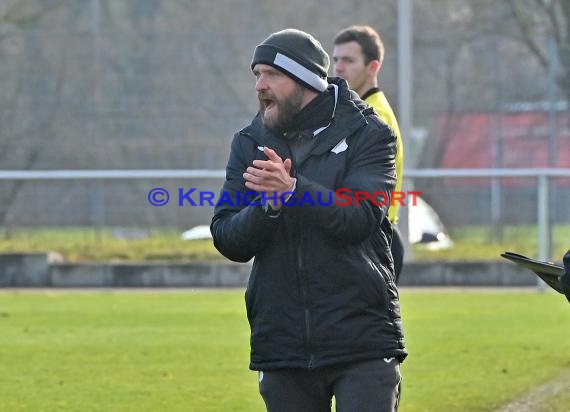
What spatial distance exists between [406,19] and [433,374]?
33.7 feet

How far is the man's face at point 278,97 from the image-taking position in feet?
→ 14.9

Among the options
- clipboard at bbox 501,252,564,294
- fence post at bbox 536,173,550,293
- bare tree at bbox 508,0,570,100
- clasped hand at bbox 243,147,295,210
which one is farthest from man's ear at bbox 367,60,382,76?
bare tree at bbox 508,0,570,100

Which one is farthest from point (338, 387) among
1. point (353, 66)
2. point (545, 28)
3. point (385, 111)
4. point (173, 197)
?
point (545, 28)

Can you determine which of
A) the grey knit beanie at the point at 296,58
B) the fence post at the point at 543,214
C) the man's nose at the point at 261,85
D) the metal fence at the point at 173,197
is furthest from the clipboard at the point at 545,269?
the metal fence at the point at 173,197

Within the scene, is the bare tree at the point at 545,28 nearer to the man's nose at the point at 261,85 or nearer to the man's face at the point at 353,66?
the man's face at the point at 353,66

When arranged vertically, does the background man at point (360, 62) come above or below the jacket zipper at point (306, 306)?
above

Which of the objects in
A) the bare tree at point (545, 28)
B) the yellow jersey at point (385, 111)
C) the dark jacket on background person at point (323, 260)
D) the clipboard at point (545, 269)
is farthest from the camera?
the bare tree at point (545, 28)

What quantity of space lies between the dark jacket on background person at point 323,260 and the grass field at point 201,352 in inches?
132

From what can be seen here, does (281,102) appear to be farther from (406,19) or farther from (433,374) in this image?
(406,19)

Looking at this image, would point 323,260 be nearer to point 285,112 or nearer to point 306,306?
point 306,306

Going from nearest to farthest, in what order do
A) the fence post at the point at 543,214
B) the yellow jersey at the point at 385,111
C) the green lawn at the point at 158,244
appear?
1. the yellow jersey at the point at 385,111
2. the fence post at the point at 543,214
3. the green lawn at the point at 158,244

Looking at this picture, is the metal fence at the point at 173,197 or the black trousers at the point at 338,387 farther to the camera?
the metal fence at the point at 173,197

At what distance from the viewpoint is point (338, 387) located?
180 inches

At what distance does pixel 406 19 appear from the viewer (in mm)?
18812
